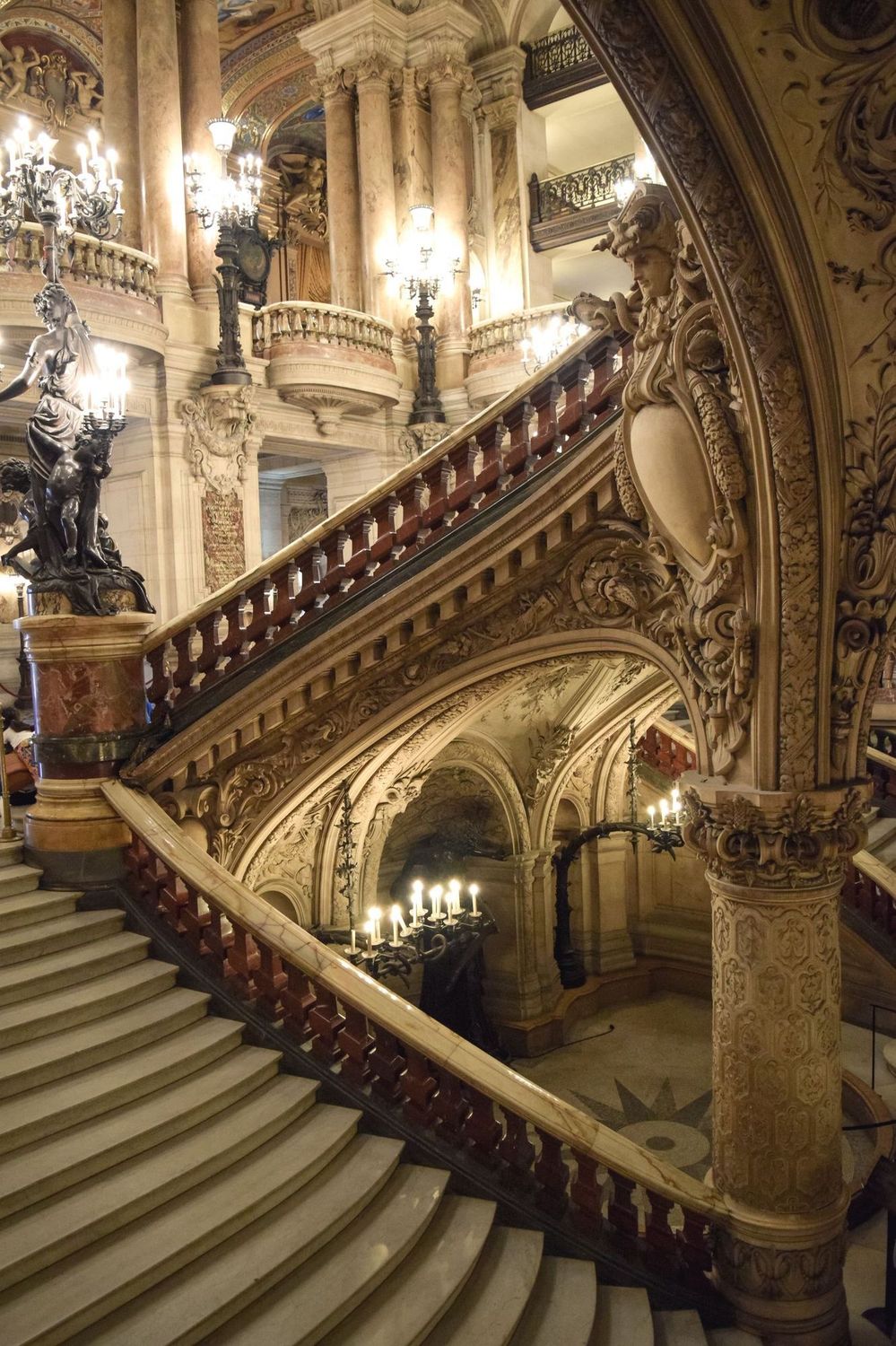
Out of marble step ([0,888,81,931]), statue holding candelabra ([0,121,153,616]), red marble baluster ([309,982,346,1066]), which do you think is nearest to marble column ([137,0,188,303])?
statue holding candelabra ([0,121,153,616])

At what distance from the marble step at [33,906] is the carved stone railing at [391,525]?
1216 millimetres

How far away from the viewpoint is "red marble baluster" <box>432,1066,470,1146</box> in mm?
4488

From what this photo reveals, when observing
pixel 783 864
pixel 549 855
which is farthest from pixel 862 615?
pixel 549 855

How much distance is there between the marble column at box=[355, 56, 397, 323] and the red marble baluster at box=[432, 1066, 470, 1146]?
10653 mm

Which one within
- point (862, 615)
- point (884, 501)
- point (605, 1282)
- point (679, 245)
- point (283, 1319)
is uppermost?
point (679, 245)

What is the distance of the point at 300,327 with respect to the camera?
444 inches

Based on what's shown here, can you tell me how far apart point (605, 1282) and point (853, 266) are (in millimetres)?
4416

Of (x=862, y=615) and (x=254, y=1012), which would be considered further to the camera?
(x=254, y=1012)

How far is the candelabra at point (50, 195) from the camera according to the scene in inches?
239

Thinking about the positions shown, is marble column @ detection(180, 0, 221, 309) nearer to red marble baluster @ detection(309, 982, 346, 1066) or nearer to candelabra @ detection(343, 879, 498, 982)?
candelabra @ detection(343, 879, 498, 982)

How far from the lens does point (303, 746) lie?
250 inches

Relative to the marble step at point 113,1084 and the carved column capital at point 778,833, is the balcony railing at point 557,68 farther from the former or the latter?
the marble step at point 113,1084

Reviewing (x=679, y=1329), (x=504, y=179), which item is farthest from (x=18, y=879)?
(x=504, y=179)

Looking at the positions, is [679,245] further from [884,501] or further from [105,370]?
[105,370]
